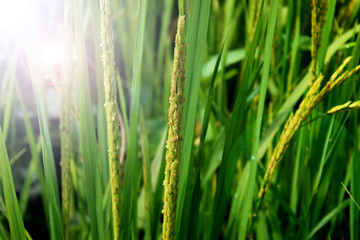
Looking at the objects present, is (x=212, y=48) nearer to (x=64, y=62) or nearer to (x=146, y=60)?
(x=146, y=60)

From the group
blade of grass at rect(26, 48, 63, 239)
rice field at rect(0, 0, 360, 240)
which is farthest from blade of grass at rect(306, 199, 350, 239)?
blade of grass at rect(26, 48, 63, 239)

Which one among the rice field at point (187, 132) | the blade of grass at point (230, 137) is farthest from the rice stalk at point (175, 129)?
the blade of grass at point (230, 137)

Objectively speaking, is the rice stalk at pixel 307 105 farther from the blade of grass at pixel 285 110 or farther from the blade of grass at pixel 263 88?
the blade of grass at pixel 285 110

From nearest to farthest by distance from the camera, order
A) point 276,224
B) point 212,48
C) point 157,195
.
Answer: point 157,195
point 276,224
point 212,48

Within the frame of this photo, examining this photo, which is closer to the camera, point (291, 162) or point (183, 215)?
point (183, 215)

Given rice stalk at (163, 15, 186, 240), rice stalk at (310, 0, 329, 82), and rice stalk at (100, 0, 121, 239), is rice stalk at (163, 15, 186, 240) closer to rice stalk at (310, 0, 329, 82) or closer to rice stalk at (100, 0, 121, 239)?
rice stalk at (100, 0, 121, 239)

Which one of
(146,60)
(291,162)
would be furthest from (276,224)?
(146,60)

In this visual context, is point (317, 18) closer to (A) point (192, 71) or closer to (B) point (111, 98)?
(A) point (192, 71)
